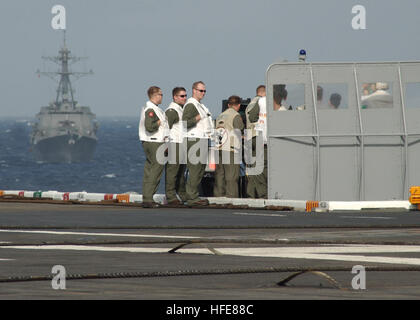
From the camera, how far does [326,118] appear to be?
72.0 feet

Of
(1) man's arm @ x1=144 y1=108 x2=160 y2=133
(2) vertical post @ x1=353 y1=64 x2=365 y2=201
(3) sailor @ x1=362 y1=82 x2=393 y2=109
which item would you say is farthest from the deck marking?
(3) sailor @ x1=362 y1=82 x2=393 y2=109

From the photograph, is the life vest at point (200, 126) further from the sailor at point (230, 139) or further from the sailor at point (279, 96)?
the sailor at point (279, 96)

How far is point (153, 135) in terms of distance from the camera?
822 inches

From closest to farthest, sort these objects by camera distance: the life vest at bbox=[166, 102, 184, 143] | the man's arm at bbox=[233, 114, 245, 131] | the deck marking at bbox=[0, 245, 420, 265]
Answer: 1. the deck marking at bbox=[0, 245, 420, 265]
2. the life vest at bbox=[166, 102, 184, 143]
3. the man's arm at bbox=[233, 114, 245, 131]

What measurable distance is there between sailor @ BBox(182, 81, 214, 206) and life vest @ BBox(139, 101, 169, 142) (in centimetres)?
38

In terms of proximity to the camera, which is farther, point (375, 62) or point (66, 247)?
point (375, 62)

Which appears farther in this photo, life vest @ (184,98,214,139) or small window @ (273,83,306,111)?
small window @ (273,83,306,111)

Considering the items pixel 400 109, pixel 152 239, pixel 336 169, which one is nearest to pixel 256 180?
pixel 336 169

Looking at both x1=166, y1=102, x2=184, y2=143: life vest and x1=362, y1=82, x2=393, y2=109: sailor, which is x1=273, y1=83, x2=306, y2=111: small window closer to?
x1=362, y1=82, x2=393, y2=109: sailor

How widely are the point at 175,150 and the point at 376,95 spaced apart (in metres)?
3.87

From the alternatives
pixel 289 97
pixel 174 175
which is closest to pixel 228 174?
pixel 174 175

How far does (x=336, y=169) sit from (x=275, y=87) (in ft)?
6.15

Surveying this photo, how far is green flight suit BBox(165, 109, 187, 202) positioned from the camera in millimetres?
Result: 21172

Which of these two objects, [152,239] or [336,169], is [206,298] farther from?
[336,169]
